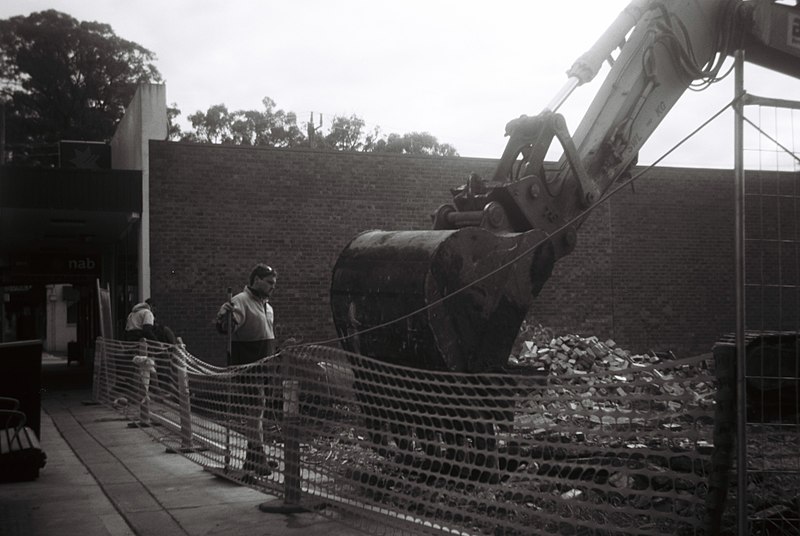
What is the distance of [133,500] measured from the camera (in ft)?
23.8

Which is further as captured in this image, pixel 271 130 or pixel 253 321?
pixel 271 130

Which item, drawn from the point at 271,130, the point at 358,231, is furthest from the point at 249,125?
the point at 358,231

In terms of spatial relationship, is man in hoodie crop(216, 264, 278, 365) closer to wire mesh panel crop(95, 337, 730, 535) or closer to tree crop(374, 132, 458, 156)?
wire mesh panel crop(95, 337, 730, 535)

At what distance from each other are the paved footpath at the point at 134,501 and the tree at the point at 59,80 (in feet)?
149

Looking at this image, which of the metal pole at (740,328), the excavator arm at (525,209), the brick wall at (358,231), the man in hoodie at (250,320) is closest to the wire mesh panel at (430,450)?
the excavator arm at (525,209)

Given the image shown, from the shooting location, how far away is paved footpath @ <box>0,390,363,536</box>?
20.2 ft

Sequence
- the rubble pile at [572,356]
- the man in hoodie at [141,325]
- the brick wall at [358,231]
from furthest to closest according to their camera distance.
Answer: the brick wall at [358,231] → the rubble pile at [572,356] → the man in hoodie at [141,325]

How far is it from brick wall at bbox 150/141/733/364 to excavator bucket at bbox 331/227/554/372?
12321 mm

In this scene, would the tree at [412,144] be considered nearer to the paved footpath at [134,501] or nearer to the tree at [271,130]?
the tree at [271,130]

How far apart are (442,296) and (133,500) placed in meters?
3.02

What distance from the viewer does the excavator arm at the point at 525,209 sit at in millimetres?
6520

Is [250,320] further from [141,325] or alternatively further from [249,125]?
[249,125]

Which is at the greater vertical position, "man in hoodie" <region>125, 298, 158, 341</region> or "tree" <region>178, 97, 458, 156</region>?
"tree" <region>178, 97, 458, 156</region>

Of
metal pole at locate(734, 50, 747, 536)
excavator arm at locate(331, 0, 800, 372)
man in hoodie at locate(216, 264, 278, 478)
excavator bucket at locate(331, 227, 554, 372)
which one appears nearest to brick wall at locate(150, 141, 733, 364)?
man in hoodie at locate(216, 264, 278, 478)
